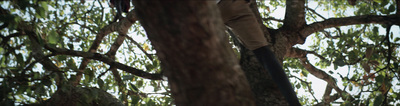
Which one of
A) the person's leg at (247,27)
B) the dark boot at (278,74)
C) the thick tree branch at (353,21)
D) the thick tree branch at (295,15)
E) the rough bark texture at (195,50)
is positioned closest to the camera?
the rough bark texture at (195,50)

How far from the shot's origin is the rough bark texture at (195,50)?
94 centimetres

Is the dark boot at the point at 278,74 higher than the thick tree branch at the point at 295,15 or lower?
lower

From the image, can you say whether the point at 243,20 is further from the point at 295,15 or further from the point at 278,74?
the point at 295,15

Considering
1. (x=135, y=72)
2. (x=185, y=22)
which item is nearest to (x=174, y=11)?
(x=185, y=22)

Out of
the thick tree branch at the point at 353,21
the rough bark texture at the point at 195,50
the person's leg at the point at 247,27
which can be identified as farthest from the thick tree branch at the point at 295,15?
the rough bark texture at the point at 195,50

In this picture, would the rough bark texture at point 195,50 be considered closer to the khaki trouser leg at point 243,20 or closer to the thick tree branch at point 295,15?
the khaki trouser leg at point 243,20

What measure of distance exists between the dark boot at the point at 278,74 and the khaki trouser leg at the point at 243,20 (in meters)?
0.06

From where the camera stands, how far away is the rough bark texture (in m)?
0.94

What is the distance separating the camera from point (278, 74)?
1778 millimetres

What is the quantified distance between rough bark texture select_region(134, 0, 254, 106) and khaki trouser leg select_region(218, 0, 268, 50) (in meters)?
0.85

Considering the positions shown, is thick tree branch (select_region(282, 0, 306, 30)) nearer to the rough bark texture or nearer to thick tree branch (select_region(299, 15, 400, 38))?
thick tree branch (select_region(299, 15, 400, 38))

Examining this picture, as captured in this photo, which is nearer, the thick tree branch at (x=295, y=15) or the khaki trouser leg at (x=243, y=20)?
the khaki trouser leg at (x=243, y=20)

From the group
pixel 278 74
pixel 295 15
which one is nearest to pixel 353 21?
pixel 295 15

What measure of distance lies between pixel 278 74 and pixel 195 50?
99 cm
